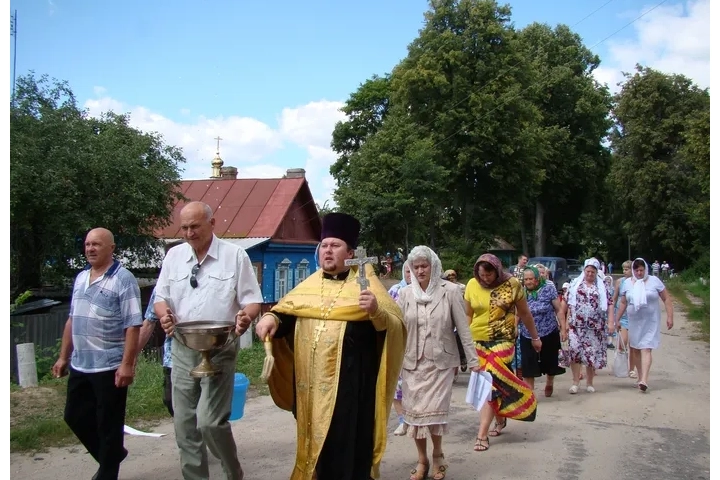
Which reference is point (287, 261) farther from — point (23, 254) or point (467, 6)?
point (467, 6)

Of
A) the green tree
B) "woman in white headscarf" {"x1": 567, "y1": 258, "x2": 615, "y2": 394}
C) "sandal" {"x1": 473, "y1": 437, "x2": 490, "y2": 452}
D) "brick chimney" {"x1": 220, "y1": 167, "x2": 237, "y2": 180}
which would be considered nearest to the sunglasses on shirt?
"sandal" {"x1": 473, "y1": 437, "x2": 490, "y2": 452}

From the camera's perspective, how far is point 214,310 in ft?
15.5

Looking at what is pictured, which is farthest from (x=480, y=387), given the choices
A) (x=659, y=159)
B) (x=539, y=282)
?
(x=659, y=159)

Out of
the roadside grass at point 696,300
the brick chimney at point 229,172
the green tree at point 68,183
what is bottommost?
the roadside grass at point 696,300

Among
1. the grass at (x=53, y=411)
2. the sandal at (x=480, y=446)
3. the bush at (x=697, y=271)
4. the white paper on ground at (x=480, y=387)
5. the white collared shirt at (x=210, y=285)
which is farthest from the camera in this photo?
the bush at (x=697, y=271)

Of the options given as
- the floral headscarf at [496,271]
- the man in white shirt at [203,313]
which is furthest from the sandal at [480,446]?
the man in white shirt at [203,313]

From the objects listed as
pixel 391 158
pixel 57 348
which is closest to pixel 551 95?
pixel 391 158

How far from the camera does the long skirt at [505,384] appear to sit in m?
6.78

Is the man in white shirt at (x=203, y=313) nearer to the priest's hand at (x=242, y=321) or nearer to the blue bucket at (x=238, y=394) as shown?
the priest's hand at (x=242, y=321)

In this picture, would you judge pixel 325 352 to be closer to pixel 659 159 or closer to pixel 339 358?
pixel 339 358

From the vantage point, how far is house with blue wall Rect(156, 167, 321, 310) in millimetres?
25172

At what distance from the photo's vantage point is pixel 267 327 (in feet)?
14.0

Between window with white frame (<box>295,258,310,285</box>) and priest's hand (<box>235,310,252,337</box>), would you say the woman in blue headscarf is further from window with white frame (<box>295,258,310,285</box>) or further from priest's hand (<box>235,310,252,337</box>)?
Result: window with white frame (<box>295,258,310,285</box>)

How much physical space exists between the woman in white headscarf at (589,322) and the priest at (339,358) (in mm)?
6228
